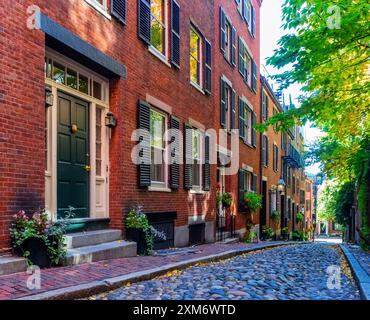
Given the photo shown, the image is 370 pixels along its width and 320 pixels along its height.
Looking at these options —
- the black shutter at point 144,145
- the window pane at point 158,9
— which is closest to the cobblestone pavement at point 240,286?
the black shutter at point 144,145

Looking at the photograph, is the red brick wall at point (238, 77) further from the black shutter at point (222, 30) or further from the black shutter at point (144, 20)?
the black shutter at point (144, 20)

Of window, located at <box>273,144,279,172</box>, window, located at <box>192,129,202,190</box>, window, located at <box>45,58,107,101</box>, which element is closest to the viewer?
window, located at <box>45,58,107,101</box>

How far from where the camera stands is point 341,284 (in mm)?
7035

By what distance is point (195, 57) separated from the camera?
14.7 metres

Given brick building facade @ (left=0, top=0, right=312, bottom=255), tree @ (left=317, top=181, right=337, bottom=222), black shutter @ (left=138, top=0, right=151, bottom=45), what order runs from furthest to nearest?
tree @ (left=317, top=181, right=337, bottom=222) < black shutter @ (left=138, top=0, right=151, bottom=45) < brick building facade @ (left=0, top=0, right=312, bottom=255)

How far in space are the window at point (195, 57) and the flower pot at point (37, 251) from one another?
28.7 feet

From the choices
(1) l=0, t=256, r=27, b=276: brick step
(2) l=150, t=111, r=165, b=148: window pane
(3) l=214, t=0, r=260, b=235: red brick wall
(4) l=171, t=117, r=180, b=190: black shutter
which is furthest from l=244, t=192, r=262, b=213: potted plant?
Answer: (1) l=0, t=256, r=27, b=276: brick step

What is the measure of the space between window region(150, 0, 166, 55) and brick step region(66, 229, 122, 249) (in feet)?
16.1

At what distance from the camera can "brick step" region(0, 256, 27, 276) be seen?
579cm

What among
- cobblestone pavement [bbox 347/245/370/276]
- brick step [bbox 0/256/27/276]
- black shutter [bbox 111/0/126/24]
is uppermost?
black shutter [bbox 111/0/126/24]

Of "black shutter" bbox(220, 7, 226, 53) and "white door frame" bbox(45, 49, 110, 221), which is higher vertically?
"black shutter" bbox(220, 7, 226, 53)

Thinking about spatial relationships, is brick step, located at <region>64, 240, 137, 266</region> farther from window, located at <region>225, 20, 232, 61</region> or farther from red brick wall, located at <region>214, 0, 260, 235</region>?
window, located at <region>225, 20, 232, 61</region>

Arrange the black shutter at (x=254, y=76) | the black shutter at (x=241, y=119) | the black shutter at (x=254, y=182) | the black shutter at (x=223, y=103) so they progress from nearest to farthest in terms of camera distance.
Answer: the black shutter at (x=223, y=103) → the black shutter at (x=241, y=119) → the black shutter at (x=254, y=182) → the black shutter at (x=254, y=76)

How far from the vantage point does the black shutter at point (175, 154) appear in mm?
12031
